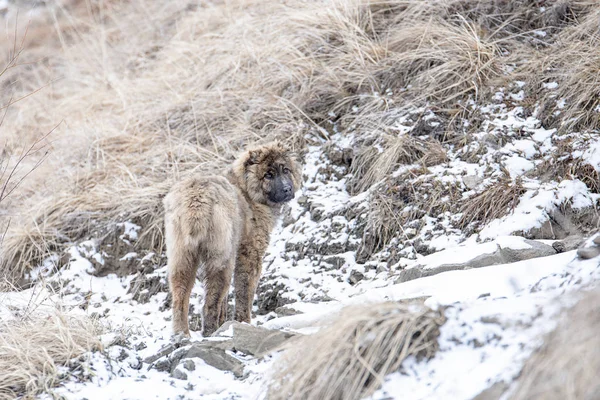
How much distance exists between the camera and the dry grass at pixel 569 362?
2.63 m

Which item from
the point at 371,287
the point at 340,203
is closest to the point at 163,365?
the point at 371,287

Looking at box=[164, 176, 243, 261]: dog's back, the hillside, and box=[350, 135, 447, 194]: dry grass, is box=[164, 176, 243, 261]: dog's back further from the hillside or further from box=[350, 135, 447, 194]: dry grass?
box=[350, 135, 447, 194]: dry grass

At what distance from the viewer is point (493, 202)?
6.26 metres

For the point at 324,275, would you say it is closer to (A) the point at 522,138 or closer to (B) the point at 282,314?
(B) the point at 282,314

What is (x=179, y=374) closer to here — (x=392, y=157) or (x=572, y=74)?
(x=392, y=157)

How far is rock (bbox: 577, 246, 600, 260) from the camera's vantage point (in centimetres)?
376

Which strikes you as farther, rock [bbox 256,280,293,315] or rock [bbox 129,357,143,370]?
rock [bbox 256,280,293,315]

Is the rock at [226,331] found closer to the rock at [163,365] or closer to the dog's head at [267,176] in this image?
the rock at [163,365]

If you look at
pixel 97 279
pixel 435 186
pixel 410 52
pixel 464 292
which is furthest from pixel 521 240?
pixel 97 279

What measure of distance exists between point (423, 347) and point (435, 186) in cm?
359

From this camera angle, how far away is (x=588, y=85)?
6.74 metres

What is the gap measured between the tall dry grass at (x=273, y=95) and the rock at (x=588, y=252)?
325cm

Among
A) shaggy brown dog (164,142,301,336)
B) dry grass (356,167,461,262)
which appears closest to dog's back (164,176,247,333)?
shaggy brown dog (164,142,301,336)

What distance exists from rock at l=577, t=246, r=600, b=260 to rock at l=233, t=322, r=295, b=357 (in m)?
1.80
